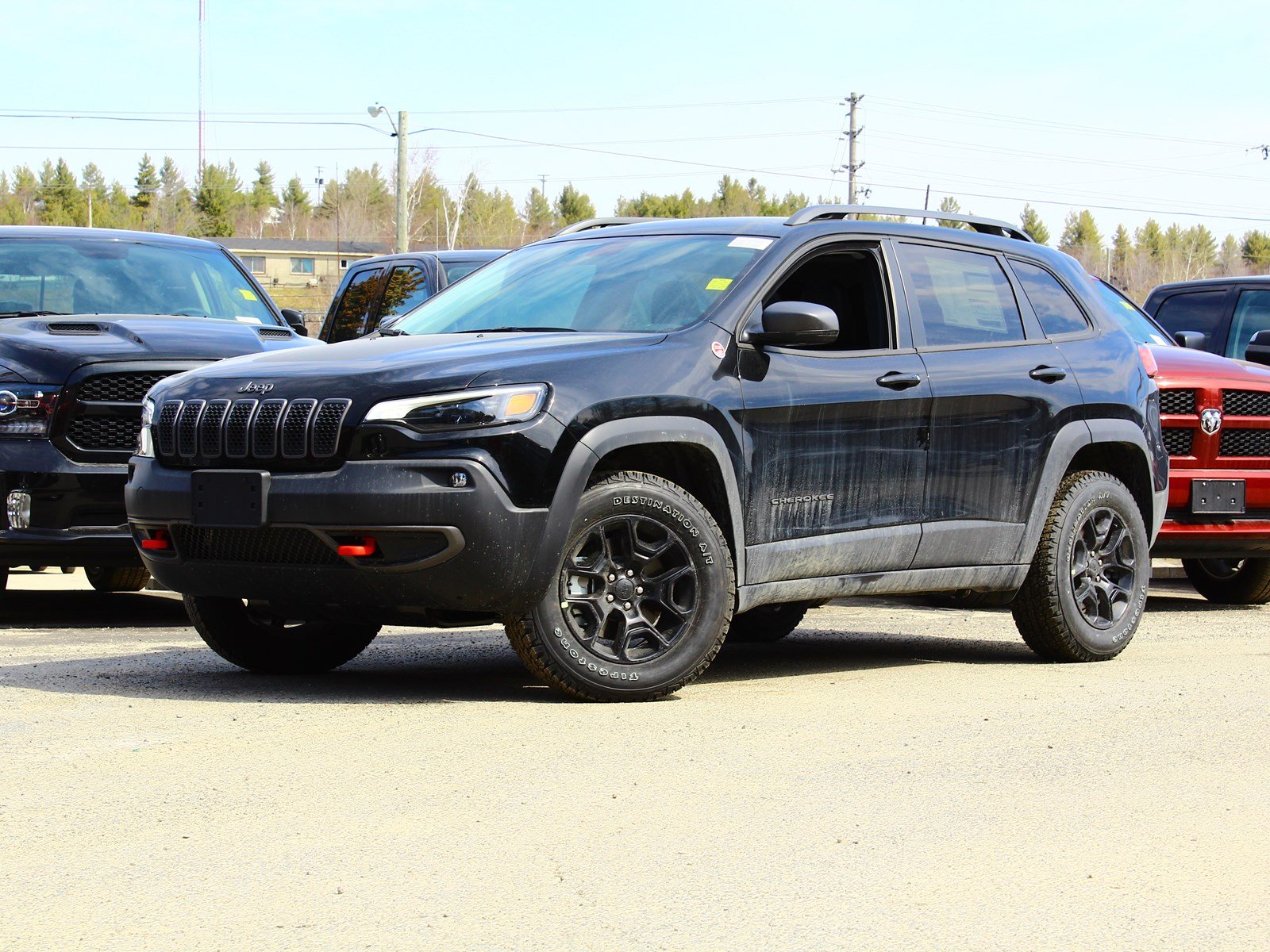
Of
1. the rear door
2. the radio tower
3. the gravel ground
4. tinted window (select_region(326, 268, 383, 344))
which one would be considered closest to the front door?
the rear door

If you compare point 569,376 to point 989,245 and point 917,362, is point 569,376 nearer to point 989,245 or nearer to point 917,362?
point 917,362

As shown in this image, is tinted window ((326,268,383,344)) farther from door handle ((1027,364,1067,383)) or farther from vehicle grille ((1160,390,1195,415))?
door handle ((1027,364,1067,383))

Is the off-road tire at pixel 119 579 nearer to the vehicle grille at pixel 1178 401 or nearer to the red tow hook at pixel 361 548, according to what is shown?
the red tow hook at pixel 361 548

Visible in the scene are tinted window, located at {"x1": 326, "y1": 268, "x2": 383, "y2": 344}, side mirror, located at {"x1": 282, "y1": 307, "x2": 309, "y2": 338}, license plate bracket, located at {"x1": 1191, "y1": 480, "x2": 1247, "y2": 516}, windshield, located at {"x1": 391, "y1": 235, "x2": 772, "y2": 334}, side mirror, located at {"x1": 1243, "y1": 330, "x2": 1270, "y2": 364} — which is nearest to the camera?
windshield, located at {"x1": 391, "y1": 235, "x2": 772, "y2": 334}

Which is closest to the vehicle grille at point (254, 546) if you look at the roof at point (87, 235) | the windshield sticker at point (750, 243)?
the windshield sticker at point (750, 243)

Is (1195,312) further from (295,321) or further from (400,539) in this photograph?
(400,539)

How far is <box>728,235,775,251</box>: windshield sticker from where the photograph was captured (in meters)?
7.01

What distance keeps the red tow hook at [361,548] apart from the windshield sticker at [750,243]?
6.77ft

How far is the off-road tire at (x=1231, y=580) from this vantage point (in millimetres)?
11539

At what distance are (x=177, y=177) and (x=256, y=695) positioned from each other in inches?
6164

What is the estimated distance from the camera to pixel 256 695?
21.3ft

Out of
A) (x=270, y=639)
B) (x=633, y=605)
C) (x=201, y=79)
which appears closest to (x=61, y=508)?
(x=270, y=639)

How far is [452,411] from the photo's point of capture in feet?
19.3

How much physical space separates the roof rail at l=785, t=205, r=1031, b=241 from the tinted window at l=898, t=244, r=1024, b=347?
21cm
